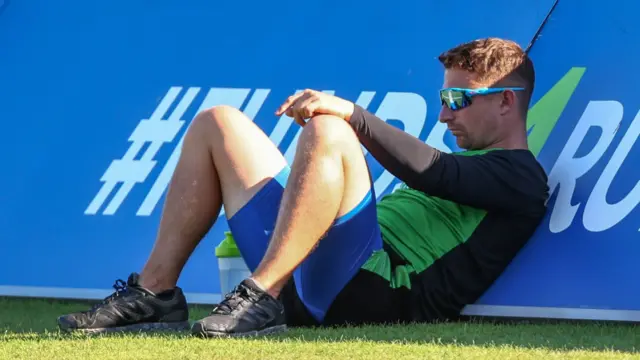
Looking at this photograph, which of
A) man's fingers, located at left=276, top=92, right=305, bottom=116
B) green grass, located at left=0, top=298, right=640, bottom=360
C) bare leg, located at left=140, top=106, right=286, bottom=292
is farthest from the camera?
bare leg, located at left=140, top=106, right=286, bottom=292

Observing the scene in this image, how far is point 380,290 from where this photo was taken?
3582mm

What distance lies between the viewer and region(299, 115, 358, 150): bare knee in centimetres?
330

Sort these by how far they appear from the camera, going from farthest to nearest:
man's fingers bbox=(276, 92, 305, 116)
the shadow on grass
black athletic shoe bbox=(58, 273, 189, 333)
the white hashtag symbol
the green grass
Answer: the white hashtag symbol
black athletic shoe bbox=(58, 273, 189, 333)
man's fingers bbox=(276, 92, 305, 116)
the shadow on grass
the green grass

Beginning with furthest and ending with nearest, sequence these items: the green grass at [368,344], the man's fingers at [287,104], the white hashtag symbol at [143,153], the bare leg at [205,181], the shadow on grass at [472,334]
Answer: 1. the white hashtag symbol at [143,153]
2. the bare leg at [205,181]
3. the man's fingers at [287,104]
4. the shadow on grass at [472,334]
5. the green grass at [368,344]

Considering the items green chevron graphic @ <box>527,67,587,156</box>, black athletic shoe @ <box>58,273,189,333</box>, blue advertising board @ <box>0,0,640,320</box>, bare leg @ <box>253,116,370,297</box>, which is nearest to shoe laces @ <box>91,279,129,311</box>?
black athletic shoe @ <box>58,273,189,333</box>

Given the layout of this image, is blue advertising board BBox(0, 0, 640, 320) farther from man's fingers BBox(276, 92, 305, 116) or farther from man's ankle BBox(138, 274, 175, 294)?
man's fingers BBox(276, 92, 305, 116)

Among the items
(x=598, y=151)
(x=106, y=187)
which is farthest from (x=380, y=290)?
(x=106, y=187)

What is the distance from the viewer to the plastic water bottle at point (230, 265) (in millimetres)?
3832

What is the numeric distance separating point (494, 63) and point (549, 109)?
43 centimetres

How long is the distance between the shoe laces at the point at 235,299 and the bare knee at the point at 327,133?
42 cm

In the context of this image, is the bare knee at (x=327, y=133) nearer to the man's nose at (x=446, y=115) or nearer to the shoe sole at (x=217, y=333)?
the shoe sole at (x=217, y=333)

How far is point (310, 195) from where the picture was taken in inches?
130

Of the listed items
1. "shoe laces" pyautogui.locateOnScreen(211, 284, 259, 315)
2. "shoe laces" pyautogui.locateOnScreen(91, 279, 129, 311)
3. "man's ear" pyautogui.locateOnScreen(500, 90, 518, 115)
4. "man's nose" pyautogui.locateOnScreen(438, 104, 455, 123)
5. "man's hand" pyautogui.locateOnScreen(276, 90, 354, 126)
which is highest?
"man's hand" pyautogui.locateOnScreen(276, 90, 354, 126)

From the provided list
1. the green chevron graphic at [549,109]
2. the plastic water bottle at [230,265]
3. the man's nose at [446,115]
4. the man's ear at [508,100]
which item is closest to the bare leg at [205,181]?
the plastic water bottle at [230,265]
